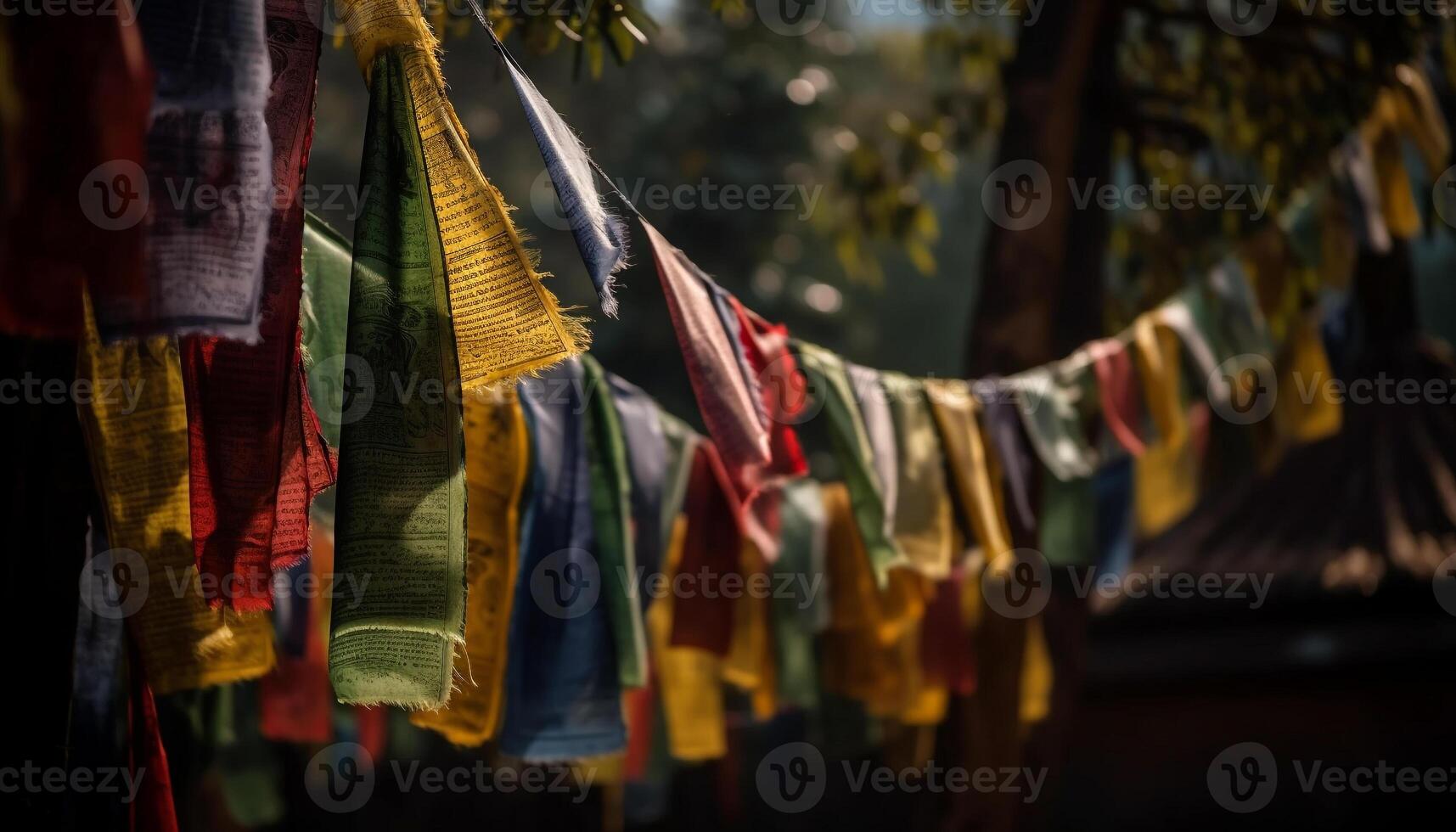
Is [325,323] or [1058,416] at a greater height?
[325,323]

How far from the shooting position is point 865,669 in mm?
3680

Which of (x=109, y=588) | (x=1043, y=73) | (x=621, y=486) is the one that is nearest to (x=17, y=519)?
(x=109, y=588)

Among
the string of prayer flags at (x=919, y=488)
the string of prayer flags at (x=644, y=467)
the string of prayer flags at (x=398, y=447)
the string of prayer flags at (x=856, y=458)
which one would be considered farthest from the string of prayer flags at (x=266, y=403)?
the string of prayer flags at (x=919, y=488)

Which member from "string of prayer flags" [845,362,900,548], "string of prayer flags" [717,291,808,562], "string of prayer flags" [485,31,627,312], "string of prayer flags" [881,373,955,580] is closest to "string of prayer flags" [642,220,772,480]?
"string of prayer flags" [717,291,808,562]

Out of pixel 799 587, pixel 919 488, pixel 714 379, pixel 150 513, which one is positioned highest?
pixel 714 379

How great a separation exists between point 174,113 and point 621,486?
1407mm

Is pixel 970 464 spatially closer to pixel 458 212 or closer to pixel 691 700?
pixel 691 700

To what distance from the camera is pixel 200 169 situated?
149 centimetres

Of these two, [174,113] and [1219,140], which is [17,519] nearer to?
[174,113]

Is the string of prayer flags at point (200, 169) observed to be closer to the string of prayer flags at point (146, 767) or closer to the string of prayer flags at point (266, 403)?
the string of prayer flags at point (266, 403)

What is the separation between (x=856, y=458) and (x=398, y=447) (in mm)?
1410

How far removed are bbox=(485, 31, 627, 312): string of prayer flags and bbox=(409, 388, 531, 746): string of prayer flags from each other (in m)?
0.69

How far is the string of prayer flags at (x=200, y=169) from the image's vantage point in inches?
57.3

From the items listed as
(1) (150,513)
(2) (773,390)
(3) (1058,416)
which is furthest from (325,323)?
(3) (1058,416)
